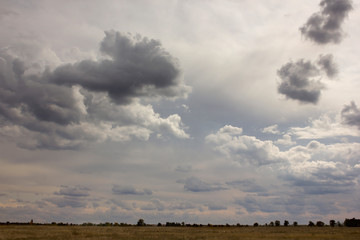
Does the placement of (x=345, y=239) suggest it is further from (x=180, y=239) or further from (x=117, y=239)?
(x=117, y=239)

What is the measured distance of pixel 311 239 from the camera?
64312mm

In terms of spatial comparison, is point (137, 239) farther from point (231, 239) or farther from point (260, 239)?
point (260, 239)

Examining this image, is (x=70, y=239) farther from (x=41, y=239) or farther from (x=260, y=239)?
(x=260, y=239)

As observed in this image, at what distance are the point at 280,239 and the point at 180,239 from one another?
2092cm

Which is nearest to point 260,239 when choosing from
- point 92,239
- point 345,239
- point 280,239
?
point 280,239

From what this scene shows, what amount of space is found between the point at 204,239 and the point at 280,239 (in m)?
15.9

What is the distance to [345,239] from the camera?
63281 mm

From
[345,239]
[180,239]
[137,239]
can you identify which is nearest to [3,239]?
[137,239]

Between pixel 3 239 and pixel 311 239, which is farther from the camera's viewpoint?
pixel 311 239

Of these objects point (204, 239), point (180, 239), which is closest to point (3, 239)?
point (180, 239)

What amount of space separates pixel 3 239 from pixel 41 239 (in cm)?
669

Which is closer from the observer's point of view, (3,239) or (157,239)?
(3,239)

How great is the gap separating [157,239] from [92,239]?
12.9 m

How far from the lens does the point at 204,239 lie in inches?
2584
